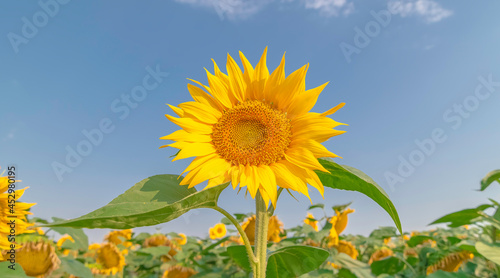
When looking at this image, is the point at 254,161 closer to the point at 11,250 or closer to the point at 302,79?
the point at 302,79

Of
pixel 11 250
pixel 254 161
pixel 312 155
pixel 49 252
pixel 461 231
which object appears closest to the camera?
pixel 312 155

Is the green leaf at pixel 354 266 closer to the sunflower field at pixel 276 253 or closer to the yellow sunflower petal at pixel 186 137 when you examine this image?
the sunflower field at pixel 276 253

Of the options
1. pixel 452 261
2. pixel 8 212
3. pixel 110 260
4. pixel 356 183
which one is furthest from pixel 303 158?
pixel 110 260

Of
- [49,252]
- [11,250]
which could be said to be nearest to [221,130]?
[11,250]

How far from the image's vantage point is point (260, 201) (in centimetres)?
131

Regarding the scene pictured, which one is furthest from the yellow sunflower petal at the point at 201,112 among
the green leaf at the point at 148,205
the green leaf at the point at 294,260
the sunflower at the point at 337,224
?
the sunflower at the point at 337,224

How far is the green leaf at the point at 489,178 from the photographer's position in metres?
2.33

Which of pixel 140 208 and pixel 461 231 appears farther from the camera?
→ pixel 461 231

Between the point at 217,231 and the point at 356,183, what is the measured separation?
4720 mm

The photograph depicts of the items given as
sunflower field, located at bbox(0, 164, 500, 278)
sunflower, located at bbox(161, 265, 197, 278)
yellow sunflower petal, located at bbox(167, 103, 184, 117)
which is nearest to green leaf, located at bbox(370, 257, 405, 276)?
sunflower field, located at bbox(0, 164, 500, 278)

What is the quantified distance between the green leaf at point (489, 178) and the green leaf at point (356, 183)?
1.49 meters

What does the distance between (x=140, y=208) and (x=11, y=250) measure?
3.82 feet

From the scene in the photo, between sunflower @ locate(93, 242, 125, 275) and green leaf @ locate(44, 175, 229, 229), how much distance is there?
2.99 m

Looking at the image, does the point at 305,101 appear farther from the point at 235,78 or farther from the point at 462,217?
the point at 462,217
